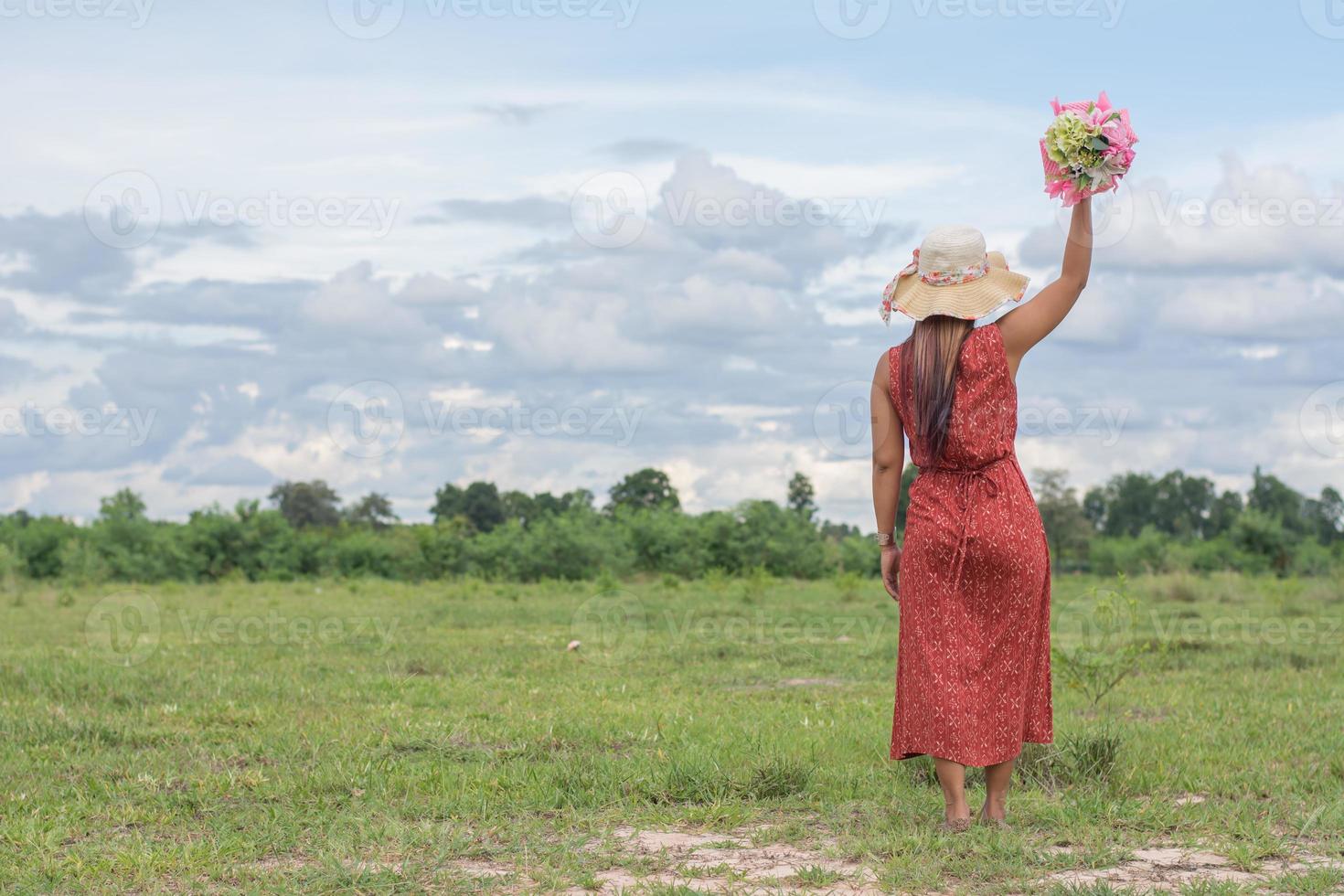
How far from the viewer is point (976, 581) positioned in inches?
199

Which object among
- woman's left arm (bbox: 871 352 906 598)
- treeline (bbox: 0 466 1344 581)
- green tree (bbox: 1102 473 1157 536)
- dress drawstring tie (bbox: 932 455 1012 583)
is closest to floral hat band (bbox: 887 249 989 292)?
woman's left arm (bbox: 871 352 906 598)

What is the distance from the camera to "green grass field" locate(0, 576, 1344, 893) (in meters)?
4.62

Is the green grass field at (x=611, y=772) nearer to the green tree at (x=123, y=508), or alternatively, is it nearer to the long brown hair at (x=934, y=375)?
the long brown hair at (x=934, y=375)

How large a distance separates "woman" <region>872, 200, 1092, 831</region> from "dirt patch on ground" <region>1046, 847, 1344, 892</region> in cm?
62

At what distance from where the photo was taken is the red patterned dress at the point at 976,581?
16.5 ft

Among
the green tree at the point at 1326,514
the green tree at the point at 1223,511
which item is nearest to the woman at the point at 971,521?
the green tree at the point at 1326,514

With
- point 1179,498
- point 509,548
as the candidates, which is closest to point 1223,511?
point 1179,498

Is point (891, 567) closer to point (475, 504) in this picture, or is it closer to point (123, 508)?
point (123, 508)

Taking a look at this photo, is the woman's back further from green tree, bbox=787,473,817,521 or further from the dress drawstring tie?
green tree, bbox=787,473,817,521

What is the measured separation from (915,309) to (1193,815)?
2.48 metres

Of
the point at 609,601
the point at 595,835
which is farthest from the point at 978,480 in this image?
the point at 609,601

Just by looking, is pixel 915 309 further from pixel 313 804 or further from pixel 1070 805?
pixel 313 804

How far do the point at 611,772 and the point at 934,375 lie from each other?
2.49 m

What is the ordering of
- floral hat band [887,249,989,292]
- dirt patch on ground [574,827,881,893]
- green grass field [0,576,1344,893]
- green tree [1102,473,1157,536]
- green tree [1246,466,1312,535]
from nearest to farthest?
1. dirt patch on ground [574,827,881,893]
2. green grass field [0,576,1344,893]
3. floral hat band [887,249,989,292]
4. green tree [1246,466,1312,535]
5. green tree [1102,473,1157,536]
